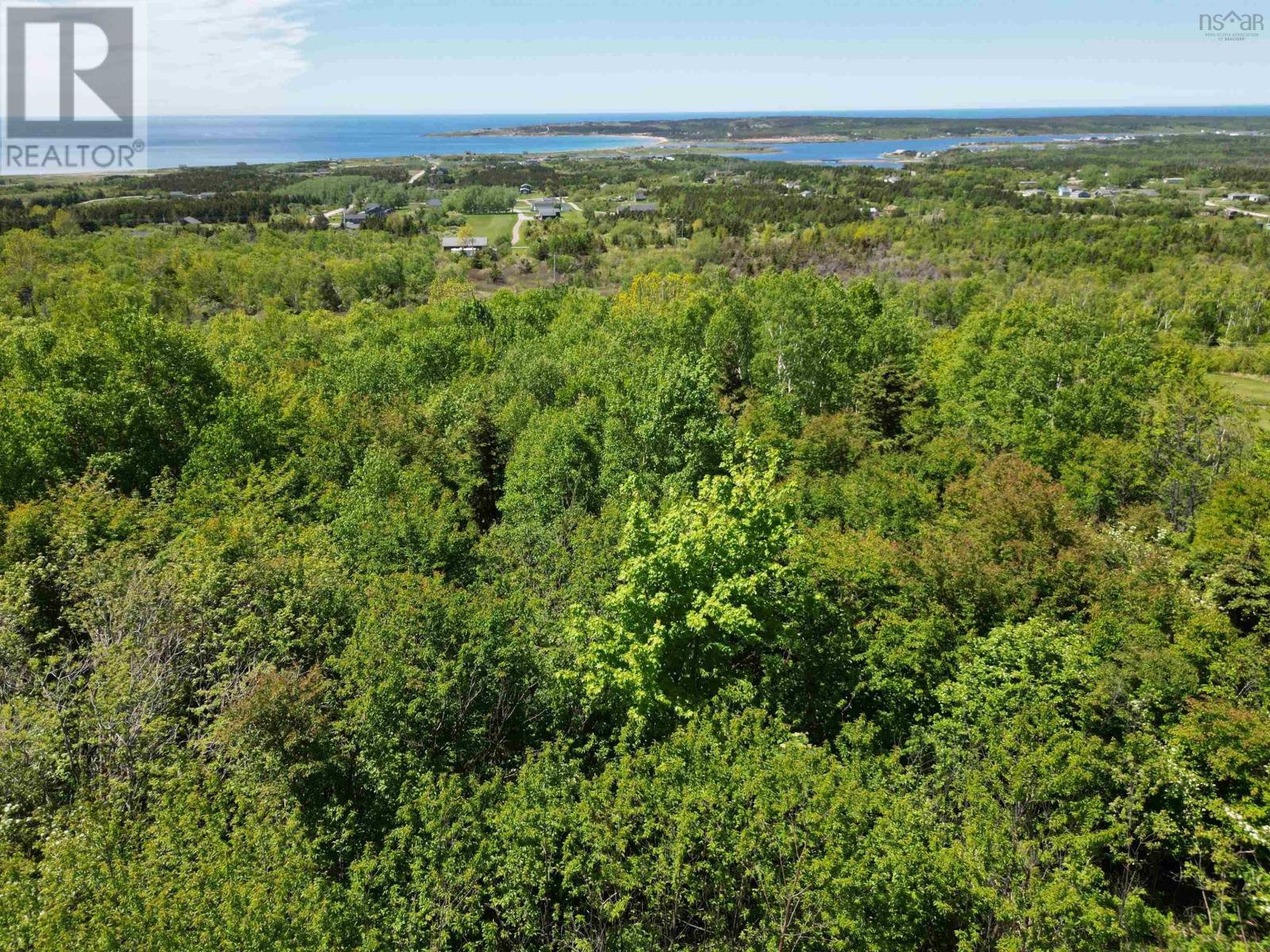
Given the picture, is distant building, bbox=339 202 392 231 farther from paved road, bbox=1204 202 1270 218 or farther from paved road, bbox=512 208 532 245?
paved road, bbox=1204 202 1270 218

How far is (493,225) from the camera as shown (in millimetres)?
168375

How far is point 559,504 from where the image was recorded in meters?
31.3

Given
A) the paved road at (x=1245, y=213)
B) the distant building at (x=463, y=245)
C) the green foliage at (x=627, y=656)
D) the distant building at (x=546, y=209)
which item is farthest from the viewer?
the paved road at (x=1245, y=213)

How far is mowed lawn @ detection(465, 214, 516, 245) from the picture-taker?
152000 millimetres

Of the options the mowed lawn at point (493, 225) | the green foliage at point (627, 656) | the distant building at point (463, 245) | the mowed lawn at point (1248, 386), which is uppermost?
the mowed lawn at point (493, 225)

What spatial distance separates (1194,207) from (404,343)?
735ft

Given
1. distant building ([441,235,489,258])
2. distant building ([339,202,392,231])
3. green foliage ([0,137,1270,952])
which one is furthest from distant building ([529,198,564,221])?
green foliage ([0,137,1270,952])

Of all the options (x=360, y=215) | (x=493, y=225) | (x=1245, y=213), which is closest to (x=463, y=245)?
(x=493, y=225)

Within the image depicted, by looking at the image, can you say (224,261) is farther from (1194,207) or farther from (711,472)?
(1194,207)

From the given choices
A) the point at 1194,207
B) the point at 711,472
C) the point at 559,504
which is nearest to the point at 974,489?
the point at 711,472

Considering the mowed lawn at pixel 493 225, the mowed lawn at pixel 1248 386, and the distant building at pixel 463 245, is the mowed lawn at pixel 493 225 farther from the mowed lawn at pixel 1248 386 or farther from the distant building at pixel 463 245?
the mowed lawn at pixel 1248 386

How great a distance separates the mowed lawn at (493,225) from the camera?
15200 centimetres

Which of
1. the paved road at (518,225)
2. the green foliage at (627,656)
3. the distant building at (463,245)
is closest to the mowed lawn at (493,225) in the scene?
the paved road at (518,225)

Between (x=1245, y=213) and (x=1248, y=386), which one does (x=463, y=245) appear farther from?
(x=1245, y=213)
